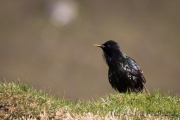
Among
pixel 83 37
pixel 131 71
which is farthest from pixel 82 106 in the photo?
pixel 83 37

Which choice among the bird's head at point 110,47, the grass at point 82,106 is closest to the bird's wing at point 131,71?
the bird's head at point 110,47

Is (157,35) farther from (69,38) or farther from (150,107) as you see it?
(150,107)

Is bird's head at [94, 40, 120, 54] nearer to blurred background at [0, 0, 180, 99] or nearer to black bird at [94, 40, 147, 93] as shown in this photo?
black bird at [94, 40, 147, 93]

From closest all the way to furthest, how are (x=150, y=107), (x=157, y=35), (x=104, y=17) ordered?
(x=150, y=107) → (x=157, y=35) → (x=104, y=17)

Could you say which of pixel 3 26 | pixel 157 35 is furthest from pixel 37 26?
pixel 157 35

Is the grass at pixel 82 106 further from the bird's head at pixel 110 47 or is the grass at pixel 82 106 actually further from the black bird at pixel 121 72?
the bird's head at pixel 110 47
